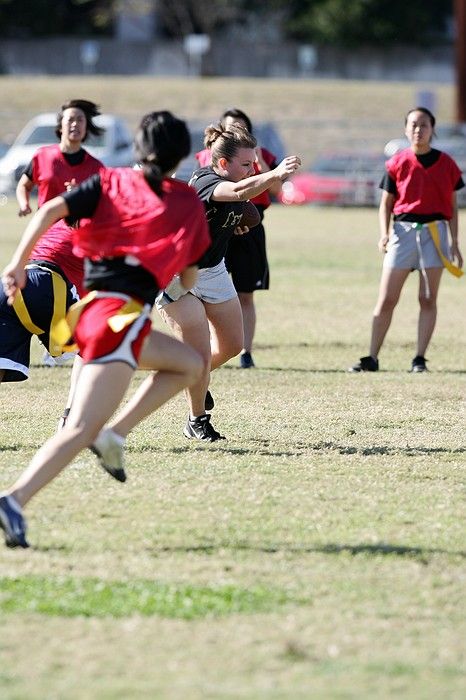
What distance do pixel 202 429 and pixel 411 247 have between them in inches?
148

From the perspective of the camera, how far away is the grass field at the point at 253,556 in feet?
14.2

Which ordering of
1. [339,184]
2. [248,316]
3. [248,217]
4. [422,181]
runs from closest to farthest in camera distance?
1. [248,217]
2. [422,181]
3. [248,316]
4. [339,184]

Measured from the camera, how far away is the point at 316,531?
6.04 meters

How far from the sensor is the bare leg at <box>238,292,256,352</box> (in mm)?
11344

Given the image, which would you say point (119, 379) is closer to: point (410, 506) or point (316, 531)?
point (316, 531)

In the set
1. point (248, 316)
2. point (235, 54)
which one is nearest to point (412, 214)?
point (248, 316)

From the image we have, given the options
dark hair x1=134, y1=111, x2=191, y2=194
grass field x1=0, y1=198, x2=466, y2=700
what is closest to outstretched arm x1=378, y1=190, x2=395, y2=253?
grass field x1=0, y1=198, x2=466, y2=700

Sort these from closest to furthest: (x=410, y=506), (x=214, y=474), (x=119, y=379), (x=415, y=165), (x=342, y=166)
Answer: (x=119, y=379)
(x=410, y=506)
(x=214, y=474)
(x=415, y=165)
(x=342, y=166)

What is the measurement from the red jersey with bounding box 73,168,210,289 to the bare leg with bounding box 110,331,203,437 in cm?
33

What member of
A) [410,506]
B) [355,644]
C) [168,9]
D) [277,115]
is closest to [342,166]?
[277,115]

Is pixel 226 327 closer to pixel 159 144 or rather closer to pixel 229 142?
pixel 229 142

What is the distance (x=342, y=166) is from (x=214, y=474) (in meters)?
→ 26.6

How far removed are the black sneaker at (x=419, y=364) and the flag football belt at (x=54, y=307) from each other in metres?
4.29

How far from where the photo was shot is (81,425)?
5523 mm
